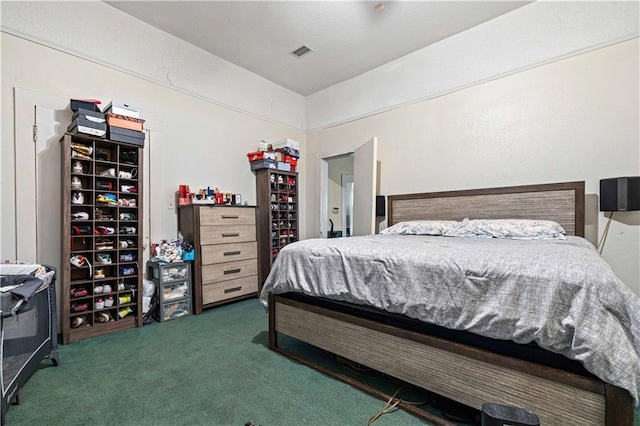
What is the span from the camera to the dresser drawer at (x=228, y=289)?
3.10 metres

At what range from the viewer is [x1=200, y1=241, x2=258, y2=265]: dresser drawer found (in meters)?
3.11

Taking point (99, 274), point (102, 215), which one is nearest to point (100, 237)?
point (102, 215)

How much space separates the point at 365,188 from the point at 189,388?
9.06 ft

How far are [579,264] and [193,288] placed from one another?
3.13 metres

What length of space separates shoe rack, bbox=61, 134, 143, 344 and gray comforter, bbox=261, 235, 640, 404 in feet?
6.47

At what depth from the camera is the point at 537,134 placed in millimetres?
2770

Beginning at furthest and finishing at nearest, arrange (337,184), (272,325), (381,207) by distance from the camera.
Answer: (337,184), (381,207), (272,325)

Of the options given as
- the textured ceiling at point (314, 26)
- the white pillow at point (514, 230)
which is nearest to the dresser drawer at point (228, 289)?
the white pillow at point (514, 230)

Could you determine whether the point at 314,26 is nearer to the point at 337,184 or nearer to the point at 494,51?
the point at 494,51

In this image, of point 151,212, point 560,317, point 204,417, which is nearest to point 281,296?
point 204,417

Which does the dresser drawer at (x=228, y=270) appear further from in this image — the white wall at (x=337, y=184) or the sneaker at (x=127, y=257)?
the white wall at (x=337, y=184)

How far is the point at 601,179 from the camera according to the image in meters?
2.44

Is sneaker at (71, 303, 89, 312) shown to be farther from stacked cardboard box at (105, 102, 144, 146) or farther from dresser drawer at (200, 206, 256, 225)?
stacked cardboard box at (105, 102, 144, 146)

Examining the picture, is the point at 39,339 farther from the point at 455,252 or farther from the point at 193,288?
the point at 455,252
